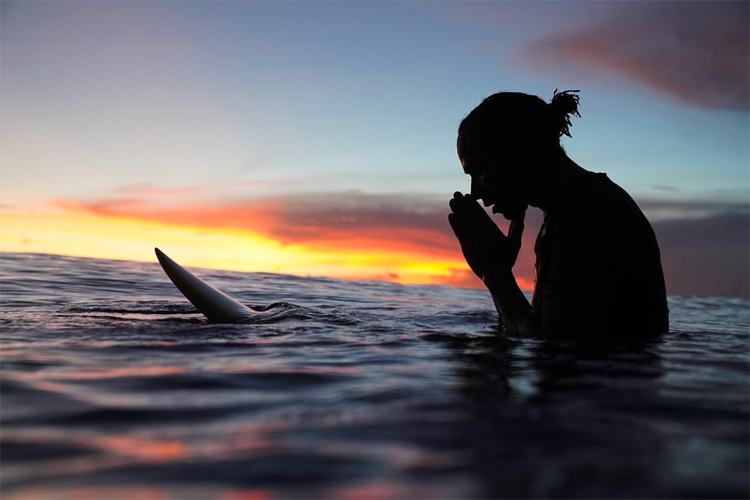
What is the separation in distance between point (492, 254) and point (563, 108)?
117cm

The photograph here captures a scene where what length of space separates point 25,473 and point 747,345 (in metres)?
4.56

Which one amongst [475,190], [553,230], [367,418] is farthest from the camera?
[475,190]

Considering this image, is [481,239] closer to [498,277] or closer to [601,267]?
[498,277]

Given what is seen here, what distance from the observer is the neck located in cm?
395

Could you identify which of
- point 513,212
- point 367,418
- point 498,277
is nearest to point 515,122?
point 513,212

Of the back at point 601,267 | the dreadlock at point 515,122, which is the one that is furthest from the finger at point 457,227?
the back at point 601,267

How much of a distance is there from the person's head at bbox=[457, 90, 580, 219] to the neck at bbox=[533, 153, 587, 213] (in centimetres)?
3

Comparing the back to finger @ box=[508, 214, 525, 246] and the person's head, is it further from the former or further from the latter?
finger @ box=[508, 214, 525, 246]

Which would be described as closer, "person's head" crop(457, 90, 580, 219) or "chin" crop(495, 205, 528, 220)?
"person's head" crop(457, 90, 580, 219)

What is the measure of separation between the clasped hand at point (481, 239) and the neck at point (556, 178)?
0.38 m

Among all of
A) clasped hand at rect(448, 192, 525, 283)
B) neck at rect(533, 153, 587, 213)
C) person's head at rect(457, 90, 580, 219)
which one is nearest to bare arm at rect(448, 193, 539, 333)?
clasped hand at rect(448, 192, 525, 283)

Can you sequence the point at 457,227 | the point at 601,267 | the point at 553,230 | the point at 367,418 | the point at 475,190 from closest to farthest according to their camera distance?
the point at 367,418 < the point at 601,267 < the point at 553,230 < the point at 475,190 < the point at 457,227

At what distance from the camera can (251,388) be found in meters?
2.63

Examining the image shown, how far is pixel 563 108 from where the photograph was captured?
4250 millimetres
